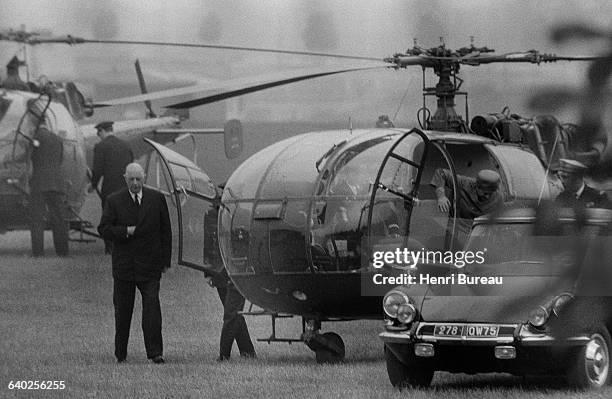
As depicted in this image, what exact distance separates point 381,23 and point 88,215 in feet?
87.5

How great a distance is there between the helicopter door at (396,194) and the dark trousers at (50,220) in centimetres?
1178

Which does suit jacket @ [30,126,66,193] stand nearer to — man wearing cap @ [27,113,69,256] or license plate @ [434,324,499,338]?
man wearing cap @ [27,113,69,256]

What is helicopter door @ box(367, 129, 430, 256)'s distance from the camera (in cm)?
1151

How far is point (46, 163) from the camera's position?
932 inches

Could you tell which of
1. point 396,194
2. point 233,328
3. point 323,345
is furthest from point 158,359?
point 396,194

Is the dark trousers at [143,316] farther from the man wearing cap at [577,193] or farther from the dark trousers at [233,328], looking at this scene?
the man wearing cap at [577,193]

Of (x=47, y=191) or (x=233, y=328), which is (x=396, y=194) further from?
(x=47, y=191)

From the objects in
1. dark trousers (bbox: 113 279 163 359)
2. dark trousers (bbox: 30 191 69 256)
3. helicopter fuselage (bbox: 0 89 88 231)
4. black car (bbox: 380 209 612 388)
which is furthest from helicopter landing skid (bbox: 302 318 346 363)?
helicopter fuselage (bbox: 0 89 88 231)

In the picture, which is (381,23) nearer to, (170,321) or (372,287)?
(372,287)

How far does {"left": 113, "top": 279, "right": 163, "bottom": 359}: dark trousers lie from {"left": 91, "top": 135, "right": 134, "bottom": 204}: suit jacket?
1045 cm

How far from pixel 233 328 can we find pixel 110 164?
418 inches

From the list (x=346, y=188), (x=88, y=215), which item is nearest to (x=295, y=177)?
(x=346, y=188)

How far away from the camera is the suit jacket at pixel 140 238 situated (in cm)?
1213

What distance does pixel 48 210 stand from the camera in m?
23.4
